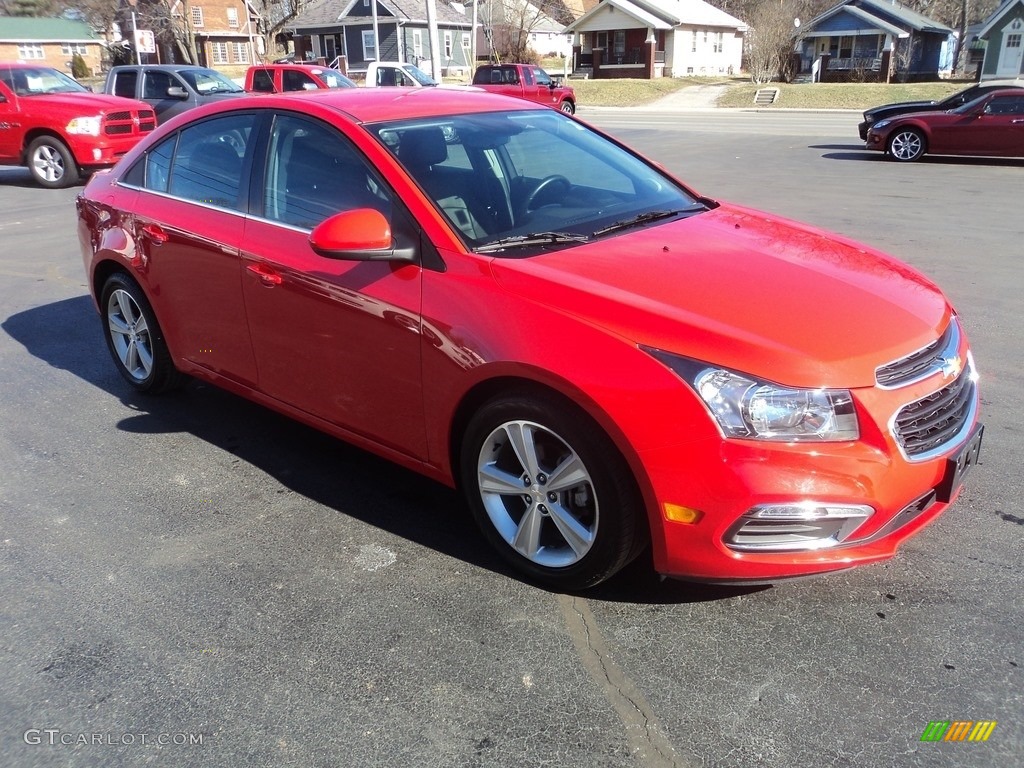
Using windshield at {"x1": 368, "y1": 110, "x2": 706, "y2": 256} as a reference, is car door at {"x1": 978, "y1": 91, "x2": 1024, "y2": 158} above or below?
below

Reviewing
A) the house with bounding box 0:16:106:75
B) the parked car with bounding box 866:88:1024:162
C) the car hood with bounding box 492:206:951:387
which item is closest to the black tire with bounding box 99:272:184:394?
the car hood with bounding box 492:206:951:387

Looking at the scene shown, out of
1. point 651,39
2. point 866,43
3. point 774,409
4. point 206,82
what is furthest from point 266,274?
point 866,43

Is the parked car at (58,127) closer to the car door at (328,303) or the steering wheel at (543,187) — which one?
the car door at (328,303)

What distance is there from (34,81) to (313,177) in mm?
13525

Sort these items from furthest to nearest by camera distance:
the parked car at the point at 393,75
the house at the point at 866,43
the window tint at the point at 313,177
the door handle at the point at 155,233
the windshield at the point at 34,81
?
the house at the point at 866,43 → the parked car at the point at 393,75 → the windshield at the point at 34,81 → the door handle at the point at 155,233 → the window tint at the point at 313,177

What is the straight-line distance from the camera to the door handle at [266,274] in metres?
3.78

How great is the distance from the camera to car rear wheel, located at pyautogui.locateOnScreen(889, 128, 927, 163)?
16.4 metres

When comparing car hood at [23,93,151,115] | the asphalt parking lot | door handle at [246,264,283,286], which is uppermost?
car hood at [23,93,151,115]

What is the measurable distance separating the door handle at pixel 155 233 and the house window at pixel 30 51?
8337 centimetres

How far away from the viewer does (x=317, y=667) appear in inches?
112

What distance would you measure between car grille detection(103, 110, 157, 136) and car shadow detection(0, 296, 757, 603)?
9.08 m

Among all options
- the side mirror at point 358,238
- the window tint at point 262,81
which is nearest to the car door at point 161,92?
the window tint at point 262,81

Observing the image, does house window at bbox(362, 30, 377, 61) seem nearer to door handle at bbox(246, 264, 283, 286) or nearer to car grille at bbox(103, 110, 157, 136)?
car grille at bbox(103, 110, 157, 136)

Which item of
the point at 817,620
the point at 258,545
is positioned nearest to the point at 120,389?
the point at 258,545
